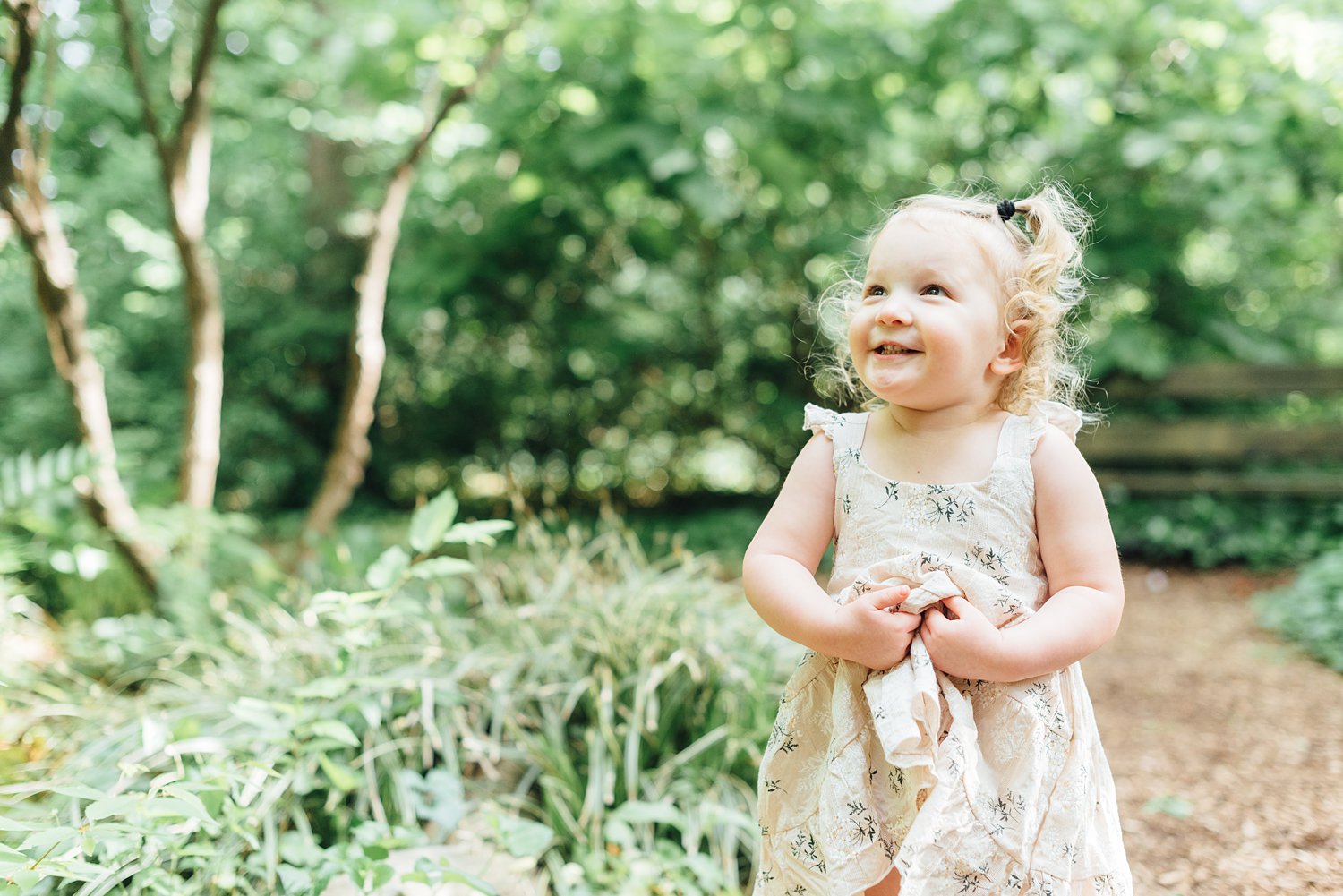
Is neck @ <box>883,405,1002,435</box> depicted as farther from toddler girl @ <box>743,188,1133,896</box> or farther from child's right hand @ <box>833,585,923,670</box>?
child's right hand @ <box>833,585,923,670</box>

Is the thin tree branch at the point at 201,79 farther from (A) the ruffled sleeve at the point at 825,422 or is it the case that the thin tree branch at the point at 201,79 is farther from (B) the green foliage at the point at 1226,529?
(B) the green foliage at the point at 1226,529

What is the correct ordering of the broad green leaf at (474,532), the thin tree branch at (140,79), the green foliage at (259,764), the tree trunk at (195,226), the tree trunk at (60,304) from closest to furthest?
the green foliage at (259,764) → the broad green leaf at (474,532) → the tree trunk at (60,304) → the thin tree branch at (140,79) → the tree trunk at (195,226)

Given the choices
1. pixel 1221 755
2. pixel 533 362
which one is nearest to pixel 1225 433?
pixel 1221 755

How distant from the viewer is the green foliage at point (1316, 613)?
3.77 m

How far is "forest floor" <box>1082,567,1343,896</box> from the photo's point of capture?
2.18 meters

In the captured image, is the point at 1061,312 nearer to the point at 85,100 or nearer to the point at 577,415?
the point at 85,100

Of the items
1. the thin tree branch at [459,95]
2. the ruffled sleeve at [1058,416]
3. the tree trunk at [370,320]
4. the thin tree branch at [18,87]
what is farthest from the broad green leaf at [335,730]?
the thin tree branch at [459,95]

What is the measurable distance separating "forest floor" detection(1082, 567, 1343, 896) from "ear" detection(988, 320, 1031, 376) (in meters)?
1.38

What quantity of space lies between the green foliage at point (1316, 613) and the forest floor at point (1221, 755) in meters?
0.07

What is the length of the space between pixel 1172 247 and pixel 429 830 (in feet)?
18.7

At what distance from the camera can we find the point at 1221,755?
2.90 m

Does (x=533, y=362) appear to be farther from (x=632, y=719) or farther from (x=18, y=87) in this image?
(x=632, y=719)

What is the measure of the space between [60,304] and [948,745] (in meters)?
3.53

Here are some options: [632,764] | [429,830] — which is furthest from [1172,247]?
[429,830]
